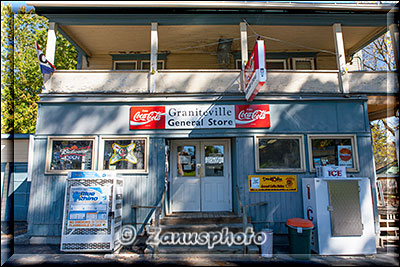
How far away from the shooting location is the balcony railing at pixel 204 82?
8.00 m

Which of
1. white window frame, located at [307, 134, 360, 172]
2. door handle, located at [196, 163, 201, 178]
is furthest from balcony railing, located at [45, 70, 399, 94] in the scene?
door handle, located at [196, 163, 201, 178]

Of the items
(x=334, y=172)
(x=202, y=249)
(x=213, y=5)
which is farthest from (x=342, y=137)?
(x=213, y=5)

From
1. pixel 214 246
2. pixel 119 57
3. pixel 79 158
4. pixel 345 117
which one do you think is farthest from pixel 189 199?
pixel 119 57

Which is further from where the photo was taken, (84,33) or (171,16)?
(84,33)

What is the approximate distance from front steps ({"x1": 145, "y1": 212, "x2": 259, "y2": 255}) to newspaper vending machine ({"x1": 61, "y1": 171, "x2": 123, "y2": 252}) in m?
1.23

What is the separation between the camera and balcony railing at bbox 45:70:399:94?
800 cm

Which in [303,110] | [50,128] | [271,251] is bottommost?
[271,251]

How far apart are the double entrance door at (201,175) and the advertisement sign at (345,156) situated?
338cm

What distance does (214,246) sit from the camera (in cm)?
647

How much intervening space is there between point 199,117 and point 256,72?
225 cm

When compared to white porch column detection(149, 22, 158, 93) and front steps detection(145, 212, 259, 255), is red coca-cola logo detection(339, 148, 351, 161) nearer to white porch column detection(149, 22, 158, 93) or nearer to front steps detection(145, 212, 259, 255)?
front steps detection(145, 212, 259, 255)

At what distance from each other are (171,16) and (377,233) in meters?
8.98

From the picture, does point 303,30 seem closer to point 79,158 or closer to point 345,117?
point 345,117

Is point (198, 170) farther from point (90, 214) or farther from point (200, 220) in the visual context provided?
point (90, 214)
